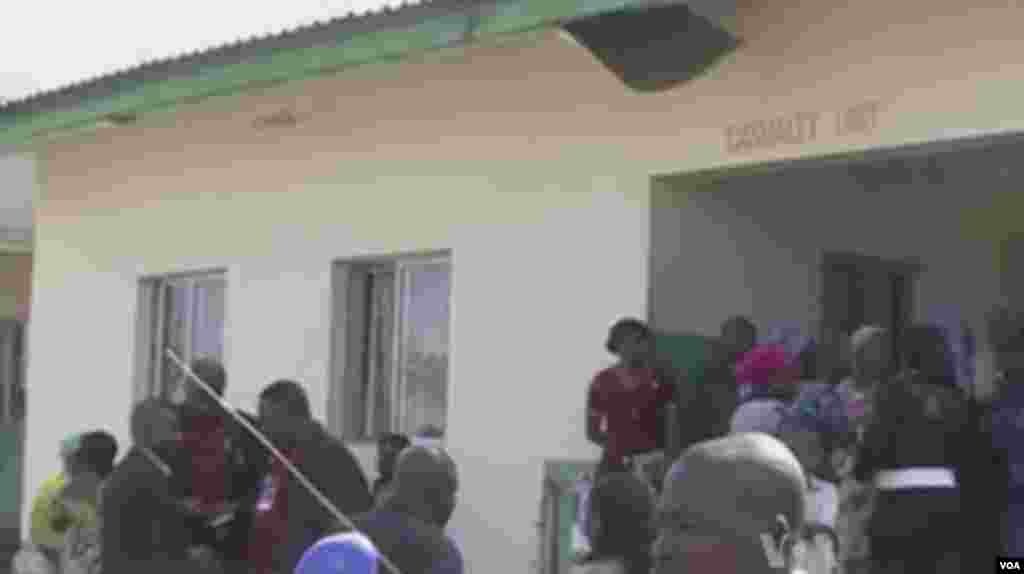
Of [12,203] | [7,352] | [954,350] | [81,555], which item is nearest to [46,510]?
[81,555]

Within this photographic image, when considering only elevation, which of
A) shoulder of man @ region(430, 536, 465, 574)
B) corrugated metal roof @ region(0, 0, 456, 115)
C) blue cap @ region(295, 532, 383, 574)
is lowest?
shoulder of man @ region(430, 536, 465, 574)

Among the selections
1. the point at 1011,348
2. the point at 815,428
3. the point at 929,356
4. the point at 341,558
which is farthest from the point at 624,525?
the point at 1011,348

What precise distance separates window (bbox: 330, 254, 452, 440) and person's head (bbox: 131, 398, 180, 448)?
2339 mm

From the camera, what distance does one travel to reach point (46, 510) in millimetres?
9164

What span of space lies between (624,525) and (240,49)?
15.4 feet

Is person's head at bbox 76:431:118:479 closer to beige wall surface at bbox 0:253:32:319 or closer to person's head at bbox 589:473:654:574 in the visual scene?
person's head at bbox 589:473:654:574

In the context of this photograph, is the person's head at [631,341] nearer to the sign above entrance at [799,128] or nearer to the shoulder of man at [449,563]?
the sign above entrance at [799,128]

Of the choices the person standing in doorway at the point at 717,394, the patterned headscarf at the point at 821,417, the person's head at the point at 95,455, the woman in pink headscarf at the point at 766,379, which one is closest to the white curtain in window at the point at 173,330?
the person's head at the point at 95,455

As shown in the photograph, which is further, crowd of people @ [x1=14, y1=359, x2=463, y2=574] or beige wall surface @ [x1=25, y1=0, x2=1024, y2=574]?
beige wall surface @ [x1=25, y1=0, x2=1024, y2=574]

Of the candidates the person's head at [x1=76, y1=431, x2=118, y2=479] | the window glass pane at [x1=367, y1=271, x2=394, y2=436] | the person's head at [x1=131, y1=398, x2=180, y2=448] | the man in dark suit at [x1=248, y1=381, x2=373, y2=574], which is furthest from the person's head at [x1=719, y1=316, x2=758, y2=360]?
the person's head at [x1=76, y1=431, x2=118, y2=479]

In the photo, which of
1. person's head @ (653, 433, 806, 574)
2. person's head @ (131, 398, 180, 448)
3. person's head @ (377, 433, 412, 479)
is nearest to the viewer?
person's head @ (653, 433, 806, 574)

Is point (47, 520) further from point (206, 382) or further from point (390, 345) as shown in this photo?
point (390, 345)

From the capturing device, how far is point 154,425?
719 centimetres

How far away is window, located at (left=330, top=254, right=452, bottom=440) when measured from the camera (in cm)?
959
